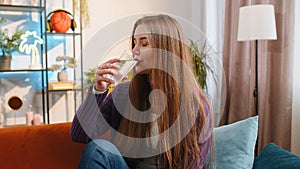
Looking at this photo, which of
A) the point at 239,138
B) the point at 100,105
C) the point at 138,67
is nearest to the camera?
the point at 138,67

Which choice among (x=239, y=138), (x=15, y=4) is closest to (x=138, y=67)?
(x=239, y=138)

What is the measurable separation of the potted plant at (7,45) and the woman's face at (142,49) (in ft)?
5.85

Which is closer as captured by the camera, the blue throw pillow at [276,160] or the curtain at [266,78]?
the blue throw pillow at [276,160]

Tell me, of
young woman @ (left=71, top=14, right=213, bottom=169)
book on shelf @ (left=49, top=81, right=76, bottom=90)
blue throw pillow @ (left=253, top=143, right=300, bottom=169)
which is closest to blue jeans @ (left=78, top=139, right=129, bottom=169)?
young woman @ (left=71, top=14, right=213, bottom=169)

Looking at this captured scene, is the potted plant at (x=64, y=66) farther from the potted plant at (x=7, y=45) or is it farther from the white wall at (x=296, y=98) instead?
the white wall at (x=296, y=98)

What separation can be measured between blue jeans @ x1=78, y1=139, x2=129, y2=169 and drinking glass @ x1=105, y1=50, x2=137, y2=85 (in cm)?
25

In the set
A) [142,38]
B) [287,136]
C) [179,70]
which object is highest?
[142,38]

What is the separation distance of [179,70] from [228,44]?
1605 mm

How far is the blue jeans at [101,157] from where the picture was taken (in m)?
1.13

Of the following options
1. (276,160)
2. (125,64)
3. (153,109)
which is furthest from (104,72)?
(276,160)

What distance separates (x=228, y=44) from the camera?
8.82ft

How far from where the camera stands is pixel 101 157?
114 centimetres

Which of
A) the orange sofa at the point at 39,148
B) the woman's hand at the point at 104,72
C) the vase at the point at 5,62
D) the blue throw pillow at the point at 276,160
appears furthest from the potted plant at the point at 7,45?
the blue throw pillow at the point at 276,160

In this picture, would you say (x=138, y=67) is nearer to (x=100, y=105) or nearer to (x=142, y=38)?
(x=142, y=38)
